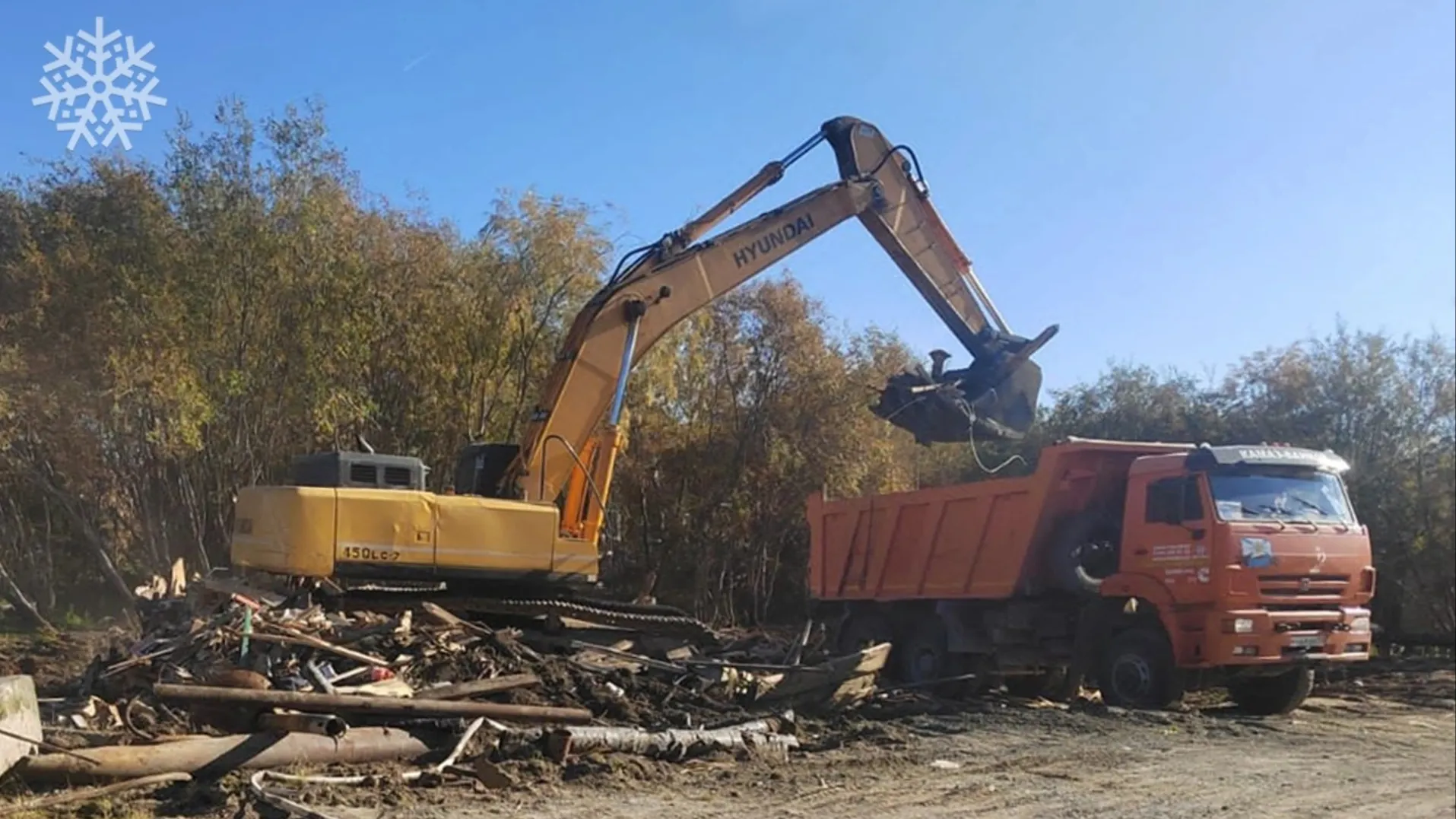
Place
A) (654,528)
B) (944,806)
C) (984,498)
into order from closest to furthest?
(944,806) → (984,498) → (654,528)

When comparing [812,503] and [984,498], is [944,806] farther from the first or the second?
[812,503]

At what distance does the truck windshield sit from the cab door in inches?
9.8

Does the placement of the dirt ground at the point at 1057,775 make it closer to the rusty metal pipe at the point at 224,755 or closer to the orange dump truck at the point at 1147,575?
the orange dump truck at the point at 1147,575

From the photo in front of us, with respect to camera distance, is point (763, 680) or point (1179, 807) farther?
point (763, 680)

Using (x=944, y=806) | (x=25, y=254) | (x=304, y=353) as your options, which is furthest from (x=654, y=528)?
(x=944, y=806)

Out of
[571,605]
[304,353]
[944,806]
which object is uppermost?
[304,353]

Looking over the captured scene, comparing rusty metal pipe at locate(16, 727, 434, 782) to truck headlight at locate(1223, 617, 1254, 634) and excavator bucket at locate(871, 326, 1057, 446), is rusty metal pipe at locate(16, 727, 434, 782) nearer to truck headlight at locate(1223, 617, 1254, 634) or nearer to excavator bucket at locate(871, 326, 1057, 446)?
excavator bucket at locate(871, 326, 1057, 446)

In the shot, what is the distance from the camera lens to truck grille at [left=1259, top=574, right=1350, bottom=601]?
12.6 metres

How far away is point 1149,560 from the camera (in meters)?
13.2

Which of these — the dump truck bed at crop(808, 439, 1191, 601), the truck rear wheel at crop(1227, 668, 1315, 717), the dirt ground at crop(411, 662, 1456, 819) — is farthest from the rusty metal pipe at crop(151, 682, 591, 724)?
the truck rear wheel at crop(1227, 668, 1315, 717)

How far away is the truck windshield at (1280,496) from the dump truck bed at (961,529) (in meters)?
1.20

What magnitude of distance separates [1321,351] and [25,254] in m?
26.5

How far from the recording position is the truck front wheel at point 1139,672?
1288 cm

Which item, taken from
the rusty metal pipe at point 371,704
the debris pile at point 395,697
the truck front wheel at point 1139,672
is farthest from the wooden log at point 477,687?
the truck front wheel at point 1139,672
